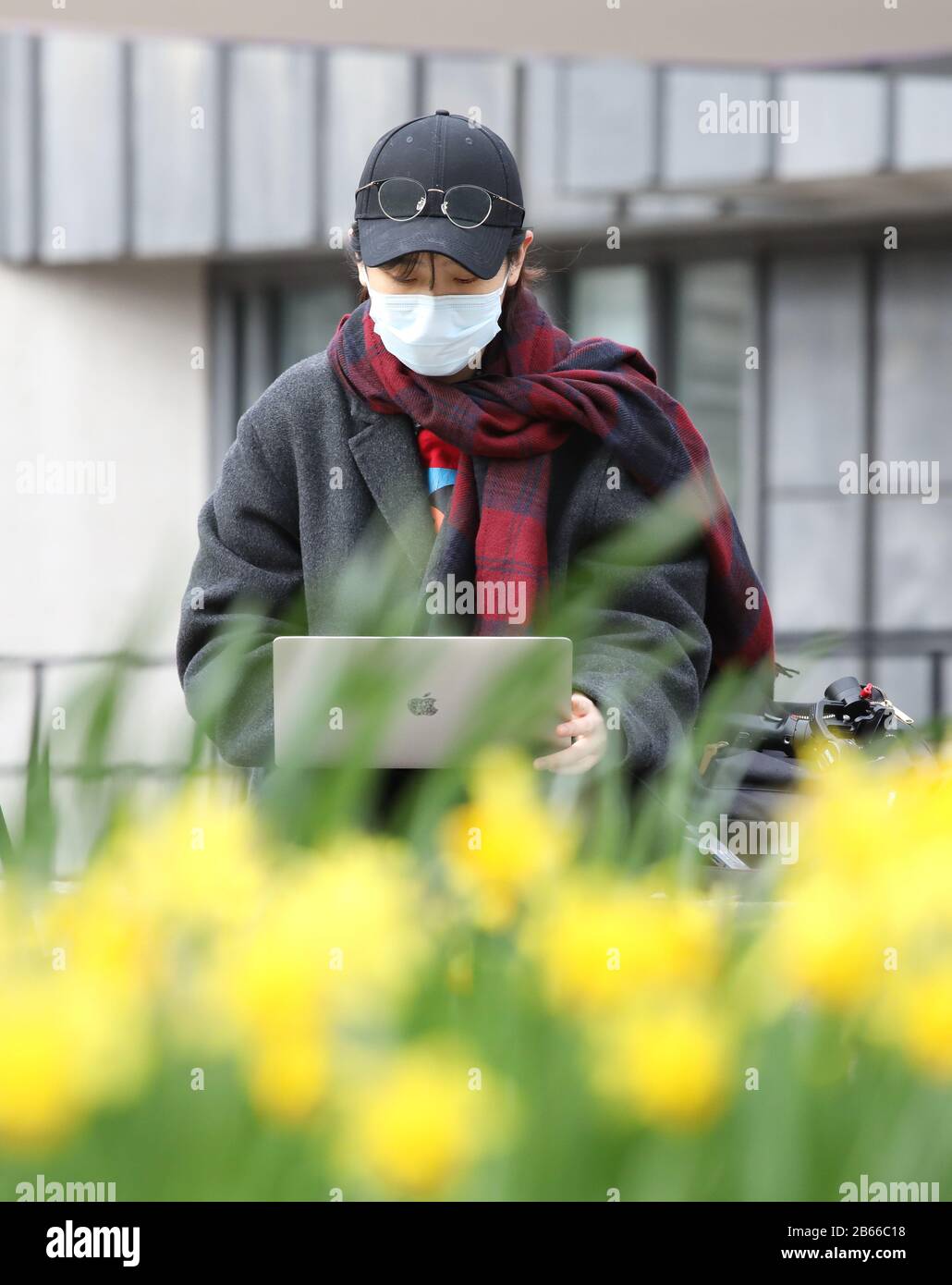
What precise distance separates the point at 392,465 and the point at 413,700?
4.59 ft

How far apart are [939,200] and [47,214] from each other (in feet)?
15.9

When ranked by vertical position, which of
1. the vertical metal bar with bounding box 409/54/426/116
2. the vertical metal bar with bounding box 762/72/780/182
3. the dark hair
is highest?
the vertical metal bar with bounding box 409/54/426/116

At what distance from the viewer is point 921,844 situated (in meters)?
0.74

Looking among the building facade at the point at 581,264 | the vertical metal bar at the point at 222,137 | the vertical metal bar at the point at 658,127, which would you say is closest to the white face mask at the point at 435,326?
the building facade at the point at 581,264

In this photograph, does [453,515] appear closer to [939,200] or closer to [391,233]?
[391,233]

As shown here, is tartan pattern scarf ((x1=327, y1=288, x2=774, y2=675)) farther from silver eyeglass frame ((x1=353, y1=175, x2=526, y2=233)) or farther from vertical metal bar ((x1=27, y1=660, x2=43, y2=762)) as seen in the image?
vertical metal bar ((x1=27, y1=660, x2=43, y2=762))

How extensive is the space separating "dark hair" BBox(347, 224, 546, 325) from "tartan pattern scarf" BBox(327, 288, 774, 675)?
0.04 feet

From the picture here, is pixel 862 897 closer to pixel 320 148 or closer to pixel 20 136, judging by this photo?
pixel 320 148

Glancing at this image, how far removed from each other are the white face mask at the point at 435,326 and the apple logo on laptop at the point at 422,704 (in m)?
1.28

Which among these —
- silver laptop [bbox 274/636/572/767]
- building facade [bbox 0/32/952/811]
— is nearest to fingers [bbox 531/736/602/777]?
silver laptop [bbox 274/636/572/767]

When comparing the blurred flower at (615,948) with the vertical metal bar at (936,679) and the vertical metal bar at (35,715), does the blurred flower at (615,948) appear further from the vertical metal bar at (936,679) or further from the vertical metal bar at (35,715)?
the vertical metal bar at (936,679)

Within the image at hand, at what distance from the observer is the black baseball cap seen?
1.98 meters

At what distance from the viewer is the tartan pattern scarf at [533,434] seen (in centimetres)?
210

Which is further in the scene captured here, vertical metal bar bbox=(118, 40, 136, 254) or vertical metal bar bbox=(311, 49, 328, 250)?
vertical metal bar bbox=(118, 40, 136, 254)
